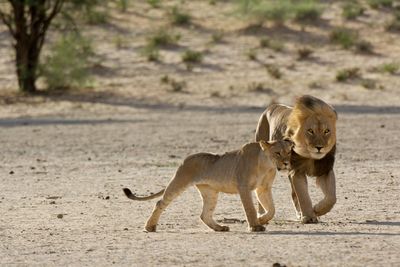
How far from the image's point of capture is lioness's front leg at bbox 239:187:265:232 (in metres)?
11.2

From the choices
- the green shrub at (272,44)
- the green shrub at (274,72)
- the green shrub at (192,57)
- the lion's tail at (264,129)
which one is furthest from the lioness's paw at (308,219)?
the green shrub at (272,44)

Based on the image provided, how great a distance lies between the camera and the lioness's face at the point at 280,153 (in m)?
11.0

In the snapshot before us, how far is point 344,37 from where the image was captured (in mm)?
33719

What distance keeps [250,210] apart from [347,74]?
1937 centimetres

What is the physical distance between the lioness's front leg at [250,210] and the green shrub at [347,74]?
19.0 meters

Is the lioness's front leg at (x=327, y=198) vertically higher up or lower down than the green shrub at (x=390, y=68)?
higher up

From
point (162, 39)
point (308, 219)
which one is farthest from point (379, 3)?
point (308, 219)

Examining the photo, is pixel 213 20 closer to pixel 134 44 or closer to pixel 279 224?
pixel 134 44

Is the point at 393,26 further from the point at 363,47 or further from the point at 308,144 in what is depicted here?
the point at 308,144

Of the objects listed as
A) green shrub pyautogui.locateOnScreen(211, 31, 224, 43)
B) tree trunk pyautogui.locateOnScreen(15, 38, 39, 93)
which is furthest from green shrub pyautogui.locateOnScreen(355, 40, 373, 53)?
tree trunk pyautogui.locateOnScreen(15, 38, 39, 93)

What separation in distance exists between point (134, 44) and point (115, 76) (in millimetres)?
3463

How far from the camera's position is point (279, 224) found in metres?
12.0

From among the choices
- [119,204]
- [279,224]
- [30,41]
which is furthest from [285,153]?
[30,41]

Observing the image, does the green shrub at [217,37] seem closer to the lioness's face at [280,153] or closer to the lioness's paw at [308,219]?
the lioness's paw at [308,219]
